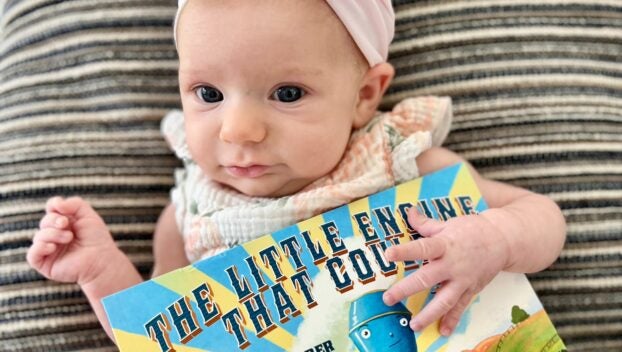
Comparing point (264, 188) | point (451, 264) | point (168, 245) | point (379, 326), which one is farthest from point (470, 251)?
point (168, 245)

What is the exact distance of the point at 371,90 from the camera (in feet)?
2.96

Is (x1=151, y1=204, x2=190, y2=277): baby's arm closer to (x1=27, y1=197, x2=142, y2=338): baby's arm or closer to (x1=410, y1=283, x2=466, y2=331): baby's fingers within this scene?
(x1=27, y1=197, x2=142, y2=338): baby's arm

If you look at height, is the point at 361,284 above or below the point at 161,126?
below

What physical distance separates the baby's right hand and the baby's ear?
0.39 m

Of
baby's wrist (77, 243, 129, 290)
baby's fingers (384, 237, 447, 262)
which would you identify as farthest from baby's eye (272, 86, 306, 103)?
baby's wrist (77, 243, 129, 290)

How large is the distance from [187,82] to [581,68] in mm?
632

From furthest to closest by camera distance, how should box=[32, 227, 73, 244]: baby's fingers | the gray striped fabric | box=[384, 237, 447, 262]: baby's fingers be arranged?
the gray striped fabric < box=[32, 227, 73, 244]: baby's fingers < box=[384, 237, 447, 262]: baby's fingers

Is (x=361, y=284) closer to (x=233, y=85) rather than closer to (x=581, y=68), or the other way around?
(x=233, y=85)

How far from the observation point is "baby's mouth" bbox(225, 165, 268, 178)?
0.82 m

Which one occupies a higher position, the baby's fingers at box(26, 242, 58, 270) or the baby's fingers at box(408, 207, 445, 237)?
the baby's fingers at box(26, 242, 58, 270)

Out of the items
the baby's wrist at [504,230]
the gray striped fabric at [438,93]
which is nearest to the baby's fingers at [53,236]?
the gray striped fabric at [438,93]

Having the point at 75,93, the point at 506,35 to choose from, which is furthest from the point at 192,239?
the point at 506,35

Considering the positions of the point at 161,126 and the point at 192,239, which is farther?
the point at 161,126

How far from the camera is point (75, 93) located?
41.2 inches
